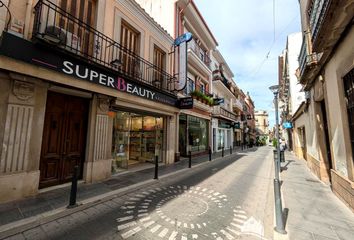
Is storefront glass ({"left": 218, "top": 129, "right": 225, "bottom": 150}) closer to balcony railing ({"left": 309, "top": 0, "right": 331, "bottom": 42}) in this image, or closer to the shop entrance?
the shop entrance

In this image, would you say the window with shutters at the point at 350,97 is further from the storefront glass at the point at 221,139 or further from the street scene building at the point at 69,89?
the storefront glass at the point at 221,139

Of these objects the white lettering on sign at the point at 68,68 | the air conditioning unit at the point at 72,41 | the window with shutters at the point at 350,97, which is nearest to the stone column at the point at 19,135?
the white lettering on sign at the point at 68,68

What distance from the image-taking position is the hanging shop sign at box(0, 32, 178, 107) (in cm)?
394

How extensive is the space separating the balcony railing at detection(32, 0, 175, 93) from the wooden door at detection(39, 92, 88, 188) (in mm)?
1738

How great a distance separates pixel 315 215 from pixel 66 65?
774cm

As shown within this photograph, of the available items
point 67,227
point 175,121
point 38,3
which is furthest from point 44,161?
point 175,121

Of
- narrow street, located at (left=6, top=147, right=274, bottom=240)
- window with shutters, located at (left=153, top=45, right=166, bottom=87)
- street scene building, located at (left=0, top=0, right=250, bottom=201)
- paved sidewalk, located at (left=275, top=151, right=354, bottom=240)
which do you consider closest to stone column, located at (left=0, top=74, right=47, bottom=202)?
street scene building, located at (left=0, top=0, right=250, bottom=201)

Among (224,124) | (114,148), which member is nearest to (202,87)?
(224,124)

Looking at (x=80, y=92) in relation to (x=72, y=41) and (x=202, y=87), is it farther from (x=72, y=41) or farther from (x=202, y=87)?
(x=202, y=87)

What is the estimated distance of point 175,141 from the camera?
1126 cm

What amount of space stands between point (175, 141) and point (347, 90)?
8498mm

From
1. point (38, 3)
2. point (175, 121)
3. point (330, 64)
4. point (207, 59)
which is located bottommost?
point (175, 121)

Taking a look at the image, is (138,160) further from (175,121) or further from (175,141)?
(175,121)

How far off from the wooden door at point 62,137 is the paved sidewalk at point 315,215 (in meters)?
6.39
